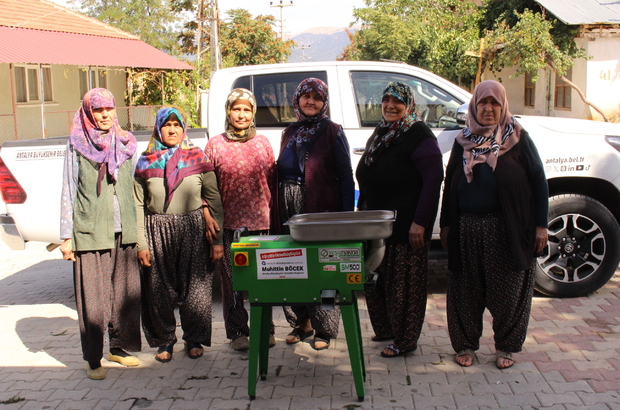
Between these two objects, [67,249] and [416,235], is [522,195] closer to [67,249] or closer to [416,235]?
[416,235]

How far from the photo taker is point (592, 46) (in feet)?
57.2

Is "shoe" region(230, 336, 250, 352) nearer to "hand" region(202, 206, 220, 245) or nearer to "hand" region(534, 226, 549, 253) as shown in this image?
"hand" region(202, 206, 220, 245)

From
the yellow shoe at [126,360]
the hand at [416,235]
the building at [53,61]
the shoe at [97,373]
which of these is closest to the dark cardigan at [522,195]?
the hand at [416,235]

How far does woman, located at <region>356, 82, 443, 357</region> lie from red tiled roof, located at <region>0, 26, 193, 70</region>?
43.7ft

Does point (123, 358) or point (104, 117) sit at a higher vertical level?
point (104, 117)

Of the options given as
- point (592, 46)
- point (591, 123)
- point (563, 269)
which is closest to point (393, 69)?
point (591, 123)

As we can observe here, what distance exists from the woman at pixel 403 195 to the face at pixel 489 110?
335mm

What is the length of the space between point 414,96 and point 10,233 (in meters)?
3.71

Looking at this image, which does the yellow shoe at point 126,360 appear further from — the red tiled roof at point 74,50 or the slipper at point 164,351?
the red tiled roof at point 74,50

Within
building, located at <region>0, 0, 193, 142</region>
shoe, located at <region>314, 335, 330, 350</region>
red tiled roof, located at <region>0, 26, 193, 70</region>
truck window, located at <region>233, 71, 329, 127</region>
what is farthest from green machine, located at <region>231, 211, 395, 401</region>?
building, located at <region>0, 0, 193, 142</region>

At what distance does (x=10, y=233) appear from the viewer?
5.41 meters

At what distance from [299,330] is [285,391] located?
87cm

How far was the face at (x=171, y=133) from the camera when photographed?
13.4ft

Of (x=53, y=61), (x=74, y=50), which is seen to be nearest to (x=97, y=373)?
(x=53, y=61)
